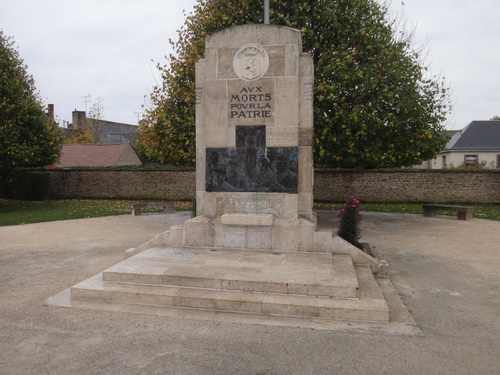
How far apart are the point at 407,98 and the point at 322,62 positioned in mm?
2831

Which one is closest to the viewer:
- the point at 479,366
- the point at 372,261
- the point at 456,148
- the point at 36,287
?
the point at 479,366

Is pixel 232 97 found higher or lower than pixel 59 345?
higher

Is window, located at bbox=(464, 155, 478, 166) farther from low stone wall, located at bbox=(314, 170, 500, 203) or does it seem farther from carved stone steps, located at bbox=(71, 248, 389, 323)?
carved stone steps, located at bbox=(71, 248, 389, 323)

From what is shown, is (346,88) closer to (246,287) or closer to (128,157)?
(246,287)

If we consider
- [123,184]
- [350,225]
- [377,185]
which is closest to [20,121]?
[123,184]

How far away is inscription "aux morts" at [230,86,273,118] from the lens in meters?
8.01

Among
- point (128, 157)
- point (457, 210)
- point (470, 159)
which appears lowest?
point (457, 210)

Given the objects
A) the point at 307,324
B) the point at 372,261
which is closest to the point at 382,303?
the point at 307,324

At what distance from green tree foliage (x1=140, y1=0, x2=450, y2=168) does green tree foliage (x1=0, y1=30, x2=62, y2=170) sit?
8.91 metres

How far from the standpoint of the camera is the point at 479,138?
3875 cm

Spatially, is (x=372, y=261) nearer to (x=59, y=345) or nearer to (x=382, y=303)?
(x=382, y=303)

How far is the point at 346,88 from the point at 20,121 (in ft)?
50.6

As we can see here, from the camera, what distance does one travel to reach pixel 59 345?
4.55 m

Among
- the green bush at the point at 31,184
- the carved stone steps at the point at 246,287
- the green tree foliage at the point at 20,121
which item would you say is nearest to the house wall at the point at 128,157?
the green bush at the point at 31,184
